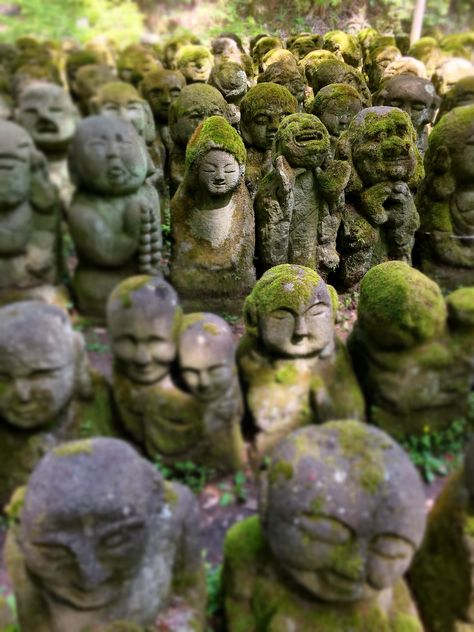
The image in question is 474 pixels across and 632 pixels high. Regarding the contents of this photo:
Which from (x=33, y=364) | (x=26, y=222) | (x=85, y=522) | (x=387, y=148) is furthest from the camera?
(x=387, y=148)

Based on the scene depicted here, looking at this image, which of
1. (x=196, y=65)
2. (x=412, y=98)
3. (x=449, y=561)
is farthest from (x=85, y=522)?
(x=196, y=65)

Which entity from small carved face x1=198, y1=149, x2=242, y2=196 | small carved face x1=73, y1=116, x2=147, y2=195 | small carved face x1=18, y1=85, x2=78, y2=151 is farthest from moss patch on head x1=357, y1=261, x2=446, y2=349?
small carved face x1=18, y1=85, x2=78, y2=151

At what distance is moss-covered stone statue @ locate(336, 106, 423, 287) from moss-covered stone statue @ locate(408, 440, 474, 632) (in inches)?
171

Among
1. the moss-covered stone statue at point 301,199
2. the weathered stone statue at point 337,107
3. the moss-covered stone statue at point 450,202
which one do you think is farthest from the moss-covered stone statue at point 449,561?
the weathered stone statue at point 337,107

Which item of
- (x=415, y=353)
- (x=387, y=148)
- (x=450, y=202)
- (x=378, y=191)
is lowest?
(x=415, y=353)

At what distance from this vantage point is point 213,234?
19.7ft

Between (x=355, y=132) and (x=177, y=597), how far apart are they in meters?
5.94

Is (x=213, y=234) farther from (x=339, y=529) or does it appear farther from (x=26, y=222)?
(x=339, y=529)

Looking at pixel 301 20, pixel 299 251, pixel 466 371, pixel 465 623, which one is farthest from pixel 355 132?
pixel 301 20

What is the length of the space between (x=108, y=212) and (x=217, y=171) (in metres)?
1.42

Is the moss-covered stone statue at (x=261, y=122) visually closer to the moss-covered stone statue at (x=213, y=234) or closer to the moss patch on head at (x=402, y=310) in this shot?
the moss-covered stone statue at (x=213, y=234)

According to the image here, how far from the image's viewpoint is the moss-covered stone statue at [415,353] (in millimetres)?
4285

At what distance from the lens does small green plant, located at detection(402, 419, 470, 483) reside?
4.29 m

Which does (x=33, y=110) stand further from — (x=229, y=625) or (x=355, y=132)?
(x=229, y=625)
